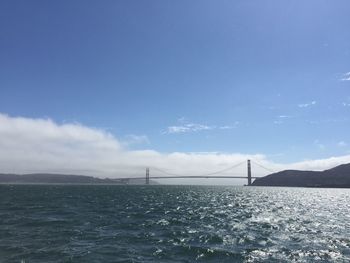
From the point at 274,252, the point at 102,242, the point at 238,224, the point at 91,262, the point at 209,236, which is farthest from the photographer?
the point at 238,224

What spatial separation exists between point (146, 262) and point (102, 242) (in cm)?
604

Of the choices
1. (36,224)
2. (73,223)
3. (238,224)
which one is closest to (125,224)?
(73,223)

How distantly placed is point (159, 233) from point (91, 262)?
1107cm

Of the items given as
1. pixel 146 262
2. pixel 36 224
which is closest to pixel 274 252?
pixel 146 262

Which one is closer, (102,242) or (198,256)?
(198,256)

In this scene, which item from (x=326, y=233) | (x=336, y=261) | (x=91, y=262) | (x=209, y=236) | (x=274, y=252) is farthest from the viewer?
(x=326, y=233)

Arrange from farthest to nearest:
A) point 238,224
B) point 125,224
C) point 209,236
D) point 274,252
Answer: point 238,224 → point 125,224 → point 209,236 → point 274,252

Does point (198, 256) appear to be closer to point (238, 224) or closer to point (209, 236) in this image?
point (209, 236)

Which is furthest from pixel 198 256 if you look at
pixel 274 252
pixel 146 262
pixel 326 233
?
pixel 326 233

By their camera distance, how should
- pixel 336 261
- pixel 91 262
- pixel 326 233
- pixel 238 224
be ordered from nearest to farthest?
pixel 91 262 → pixel 336 261 → pixel 326 233 → pixel 238 224

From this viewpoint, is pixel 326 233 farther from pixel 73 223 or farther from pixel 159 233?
pixel 73 223

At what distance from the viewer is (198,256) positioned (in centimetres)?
2270

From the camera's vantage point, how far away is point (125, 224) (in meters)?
35.3

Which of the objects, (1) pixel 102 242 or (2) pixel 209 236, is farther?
(2) pixel 209 236
